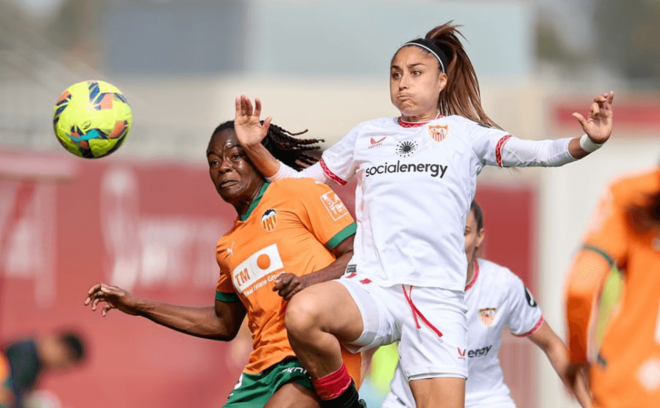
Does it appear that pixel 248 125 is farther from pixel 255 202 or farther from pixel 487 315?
pixel 487 315

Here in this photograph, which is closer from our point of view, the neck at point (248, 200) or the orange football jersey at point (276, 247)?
the orange football jersey at point (276, 247)

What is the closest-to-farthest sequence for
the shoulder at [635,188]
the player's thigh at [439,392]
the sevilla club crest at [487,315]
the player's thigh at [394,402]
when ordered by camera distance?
the shoulder at [635,188]
the player's thigh at [439,392]
the player's thigh at [394,402]
the sevilla club crest at [487,315]

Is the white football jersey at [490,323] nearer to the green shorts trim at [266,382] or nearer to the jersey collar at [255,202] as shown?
the green shorts trim at [266,382]

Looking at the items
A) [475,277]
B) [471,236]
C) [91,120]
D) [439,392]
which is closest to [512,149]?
[439,392]

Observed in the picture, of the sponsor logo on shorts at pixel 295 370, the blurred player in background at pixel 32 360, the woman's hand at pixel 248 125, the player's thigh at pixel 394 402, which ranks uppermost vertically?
the woman's hand at pixel 248 125

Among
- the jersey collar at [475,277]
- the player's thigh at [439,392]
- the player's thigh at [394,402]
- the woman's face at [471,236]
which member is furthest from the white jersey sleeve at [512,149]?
the player's thigh at [394,402]

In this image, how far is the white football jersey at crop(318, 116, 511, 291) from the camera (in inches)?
247

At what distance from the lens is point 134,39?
30406 mm

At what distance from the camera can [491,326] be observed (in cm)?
762

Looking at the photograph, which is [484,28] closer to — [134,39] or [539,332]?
[134,39]

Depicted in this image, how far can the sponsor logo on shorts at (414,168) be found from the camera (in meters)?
6.30

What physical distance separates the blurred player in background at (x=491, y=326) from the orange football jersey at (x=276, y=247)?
1038 mm

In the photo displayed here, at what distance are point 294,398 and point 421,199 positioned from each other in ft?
3.87

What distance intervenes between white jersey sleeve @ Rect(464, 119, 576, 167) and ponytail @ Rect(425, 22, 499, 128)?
11.2 inches
